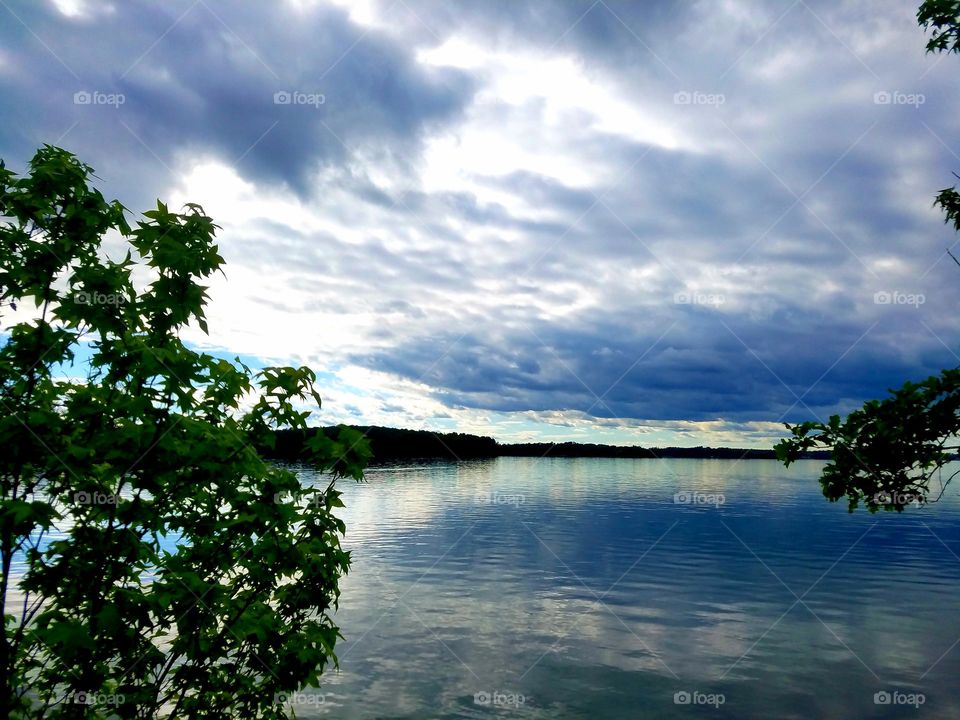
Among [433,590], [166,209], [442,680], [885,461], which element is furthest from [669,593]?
[166,209]

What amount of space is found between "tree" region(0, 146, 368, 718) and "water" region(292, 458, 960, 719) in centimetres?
1448

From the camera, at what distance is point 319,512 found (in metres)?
6.68

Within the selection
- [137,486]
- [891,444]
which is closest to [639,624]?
[891,444]

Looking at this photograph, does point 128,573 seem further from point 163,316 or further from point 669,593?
point 669,593

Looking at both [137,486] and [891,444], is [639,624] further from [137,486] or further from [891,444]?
[137,486]

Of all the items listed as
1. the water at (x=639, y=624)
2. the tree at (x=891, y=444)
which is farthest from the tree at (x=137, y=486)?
the water at (x=639, y=624)

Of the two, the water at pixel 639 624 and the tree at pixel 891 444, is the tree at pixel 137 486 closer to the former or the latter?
the tree at pixel 891 444

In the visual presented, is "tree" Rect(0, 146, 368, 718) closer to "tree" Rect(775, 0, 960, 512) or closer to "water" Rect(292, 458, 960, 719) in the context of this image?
"tree" Rect(775, 0, 960, 512)

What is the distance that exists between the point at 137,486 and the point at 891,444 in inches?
435

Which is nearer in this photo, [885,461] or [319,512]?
[319,512]

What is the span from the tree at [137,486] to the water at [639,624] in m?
14.5

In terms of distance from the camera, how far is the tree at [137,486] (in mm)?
5547

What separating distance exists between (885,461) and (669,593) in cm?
2992

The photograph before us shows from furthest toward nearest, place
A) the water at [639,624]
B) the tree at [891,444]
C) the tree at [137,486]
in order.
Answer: the water at [639,624] < the tree at [891,444] < the tree at [137,486]
